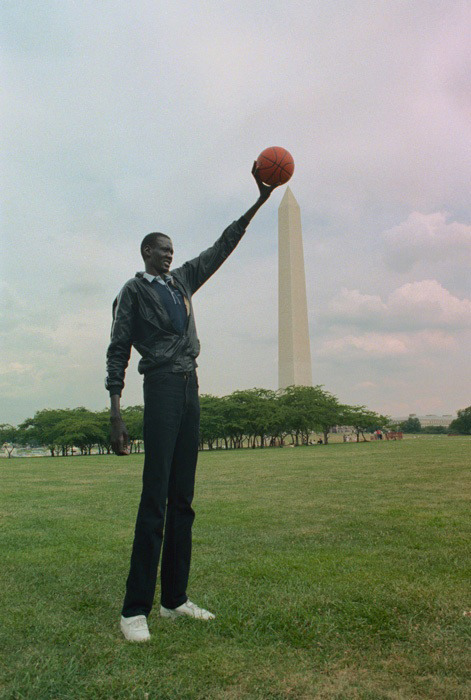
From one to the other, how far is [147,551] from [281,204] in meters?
47.9

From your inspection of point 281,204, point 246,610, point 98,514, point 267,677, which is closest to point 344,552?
point 246,610

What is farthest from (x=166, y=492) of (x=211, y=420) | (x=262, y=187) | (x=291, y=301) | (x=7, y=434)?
(x=7, y=434)

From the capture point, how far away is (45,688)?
Answer: 8.39ft

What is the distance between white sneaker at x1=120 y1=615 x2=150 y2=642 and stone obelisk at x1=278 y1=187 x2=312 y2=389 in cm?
4653

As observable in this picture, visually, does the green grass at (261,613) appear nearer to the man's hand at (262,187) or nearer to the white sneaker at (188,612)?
the white sneaker at (188,612)

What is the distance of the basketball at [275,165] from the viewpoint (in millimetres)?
4464

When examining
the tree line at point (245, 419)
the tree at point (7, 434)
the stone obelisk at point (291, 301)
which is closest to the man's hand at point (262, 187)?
the stone obelisk at point (291, 301)

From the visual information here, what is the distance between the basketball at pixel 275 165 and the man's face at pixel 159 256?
3.52 feet

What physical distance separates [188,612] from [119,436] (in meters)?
1.21

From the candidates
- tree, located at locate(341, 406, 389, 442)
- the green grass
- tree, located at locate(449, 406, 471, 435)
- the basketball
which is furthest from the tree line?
the basketball

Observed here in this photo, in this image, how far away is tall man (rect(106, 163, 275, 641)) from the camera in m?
3.51

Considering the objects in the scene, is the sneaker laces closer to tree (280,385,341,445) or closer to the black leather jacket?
the black leather jacket

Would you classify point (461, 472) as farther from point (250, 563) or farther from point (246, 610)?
point (246, 610)

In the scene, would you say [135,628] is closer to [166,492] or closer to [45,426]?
[166,492]
